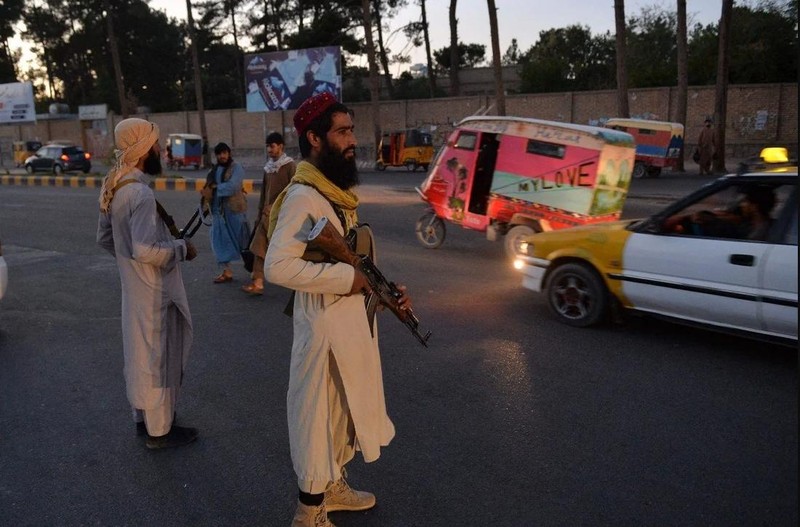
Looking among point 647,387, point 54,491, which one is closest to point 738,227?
point 647,387

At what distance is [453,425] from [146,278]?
1935mm

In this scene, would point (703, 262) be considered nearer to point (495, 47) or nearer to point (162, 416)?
point (162, 416)

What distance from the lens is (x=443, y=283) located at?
747cm

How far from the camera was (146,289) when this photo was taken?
11.2 ft

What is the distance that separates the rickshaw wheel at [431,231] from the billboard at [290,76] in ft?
76.5

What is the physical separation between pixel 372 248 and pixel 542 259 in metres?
3.63

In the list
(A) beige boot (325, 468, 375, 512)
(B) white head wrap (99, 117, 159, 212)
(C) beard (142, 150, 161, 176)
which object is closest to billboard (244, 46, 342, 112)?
(C) beard (142, 150, 161, 176)

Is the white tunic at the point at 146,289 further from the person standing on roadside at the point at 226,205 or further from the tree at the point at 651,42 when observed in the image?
the tree at the point at 651,42

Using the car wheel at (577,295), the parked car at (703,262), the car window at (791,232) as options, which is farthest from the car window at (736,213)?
the car wheel at (577,295)

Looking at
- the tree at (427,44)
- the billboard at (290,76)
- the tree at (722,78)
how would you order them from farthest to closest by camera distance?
1. the tree at (427,44)
2. the billboard at (290,76)
3. the tree at (722,78)

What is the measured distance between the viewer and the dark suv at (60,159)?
30453mm

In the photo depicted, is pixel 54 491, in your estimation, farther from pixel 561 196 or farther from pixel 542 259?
pixel 561 196

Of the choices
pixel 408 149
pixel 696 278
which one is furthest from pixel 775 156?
pixel 408 149

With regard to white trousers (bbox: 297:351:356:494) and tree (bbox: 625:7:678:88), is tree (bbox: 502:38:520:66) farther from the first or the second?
white trousers (bbox: 297:351:356:494)
